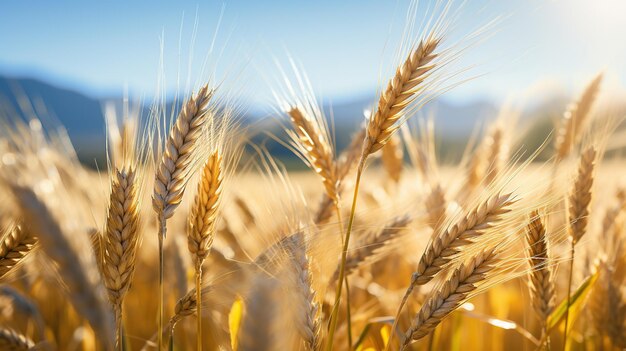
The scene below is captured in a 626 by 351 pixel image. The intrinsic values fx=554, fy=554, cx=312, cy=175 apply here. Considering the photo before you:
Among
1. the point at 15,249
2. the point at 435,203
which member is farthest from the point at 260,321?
the point at 435,203

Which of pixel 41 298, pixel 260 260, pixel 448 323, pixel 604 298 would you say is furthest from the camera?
pixel 41 298

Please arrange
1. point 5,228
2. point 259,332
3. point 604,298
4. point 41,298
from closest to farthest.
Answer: point 259,332 < point 5,228 < point 604,298 < point 41,298

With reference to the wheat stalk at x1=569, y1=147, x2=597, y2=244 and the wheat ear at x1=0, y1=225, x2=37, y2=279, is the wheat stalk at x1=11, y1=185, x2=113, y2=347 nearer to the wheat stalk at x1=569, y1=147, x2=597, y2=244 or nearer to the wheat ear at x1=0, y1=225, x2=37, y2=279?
the wheat ear at x1=0, y1=225, x2=37, y2=279

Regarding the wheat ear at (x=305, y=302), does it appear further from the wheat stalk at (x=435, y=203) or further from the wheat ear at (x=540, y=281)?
the wheat stalk at (x=435, y=203)

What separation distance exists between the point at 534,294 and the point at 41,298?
8.65 ft

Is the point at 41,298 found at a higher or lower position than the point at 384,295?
lower

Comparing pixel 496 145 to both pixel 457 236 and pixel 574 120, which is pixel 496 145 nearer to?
pixel 574 120

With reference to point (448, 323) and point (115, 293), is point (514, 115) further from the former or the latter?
point (115, 293)

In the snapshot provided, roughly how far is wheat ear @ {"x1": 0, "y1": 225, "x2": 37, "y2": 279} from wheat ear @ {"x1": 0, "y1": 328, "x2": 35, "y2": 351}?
156 millimetres

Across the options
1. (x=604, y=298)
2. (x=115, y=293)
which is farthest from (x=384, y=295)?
(x=115, y=293)

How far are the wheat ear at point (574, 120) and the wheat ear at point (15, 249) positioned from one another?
2.07 metres

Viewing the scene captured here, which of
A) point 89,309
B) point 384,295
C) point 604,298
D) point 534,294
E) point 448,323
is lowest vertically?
point 448,323

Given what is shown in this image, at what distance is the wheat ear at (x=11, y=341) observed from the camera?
1377mm

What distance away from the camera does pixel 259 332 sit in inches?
30.5
